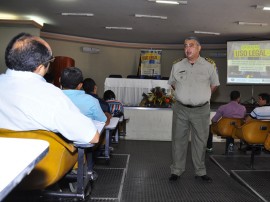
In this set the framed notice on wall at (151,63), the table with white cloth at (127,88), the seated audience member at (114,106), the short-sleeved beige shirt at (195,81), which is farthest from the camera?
the framed notice on wall at (151,63)

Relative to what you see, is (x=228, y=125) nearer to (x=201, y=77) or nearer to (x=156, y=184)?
(x=201, y=77)

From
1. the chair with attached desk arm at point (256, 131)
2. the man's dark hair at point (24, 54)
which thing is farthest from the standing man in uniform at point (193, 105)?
the man's dark hair at point (24, 54)

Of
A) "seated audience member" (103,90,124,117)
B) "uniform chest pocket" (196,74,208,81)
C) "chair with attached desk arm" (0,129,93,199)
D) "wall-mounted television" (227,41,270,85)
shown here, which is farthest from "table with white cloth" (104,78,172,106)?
"chair with attached desk arm" (0,129,93,199)

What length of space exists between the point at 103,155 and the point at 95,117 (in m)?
1.14

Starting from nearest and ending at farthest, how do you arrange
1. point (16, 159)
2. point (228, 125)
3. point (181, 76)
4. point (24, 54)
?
point (16, 159), point (24, 54), point (181, 76), point (228, 125)

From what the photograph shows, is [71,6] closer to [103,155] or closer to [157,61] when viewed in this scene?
[103,155]

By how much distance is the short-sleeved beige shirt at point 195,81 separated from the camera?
3205mm

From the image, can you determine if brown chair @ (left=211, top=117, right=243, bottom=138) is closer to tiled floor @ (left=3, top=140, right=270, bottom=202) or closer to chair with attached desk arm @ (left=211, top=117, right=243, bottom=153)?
chair with attached desk arm @ (left=211, top=117, right=243, bottom=153)

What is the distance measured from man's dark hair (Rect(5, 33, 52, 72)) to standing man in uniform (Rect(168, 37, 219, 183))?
6.28ft

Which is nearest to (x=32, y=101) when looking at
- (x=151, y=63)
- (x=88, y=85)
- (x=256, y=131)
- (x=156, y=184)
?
(x=156, y=184)

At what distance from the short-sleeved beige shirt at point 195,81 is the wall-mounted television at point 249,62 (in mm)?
5646

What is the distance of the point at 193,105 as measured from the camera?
10.6 ft

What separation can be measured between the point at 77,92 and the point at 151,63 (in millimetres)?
7960

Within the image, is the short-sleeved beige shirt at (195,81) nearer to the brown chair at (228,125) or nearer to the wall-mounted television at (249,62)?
the brown chair at (228,125)
